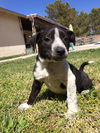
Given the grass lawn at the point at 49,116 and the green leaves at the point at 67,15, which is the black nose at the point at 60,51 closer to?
the grass lawn at the point at 49,116

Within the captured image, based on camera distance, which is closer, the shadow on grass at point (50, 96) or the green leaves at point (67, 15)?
the shadow on grass at point (50, 96)

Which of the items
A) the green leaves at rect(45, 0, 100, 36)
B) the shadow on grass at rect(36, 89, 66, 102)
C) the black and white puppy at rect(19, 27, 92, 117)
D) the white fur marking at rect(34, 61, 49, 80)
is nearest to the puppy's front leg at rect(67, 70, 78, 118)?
the black and white puppy at rect(19, 27, 92, 117)

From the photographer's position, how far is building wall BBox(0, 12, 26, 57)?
16875mm

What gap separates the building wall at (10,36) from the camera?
16.9 metres

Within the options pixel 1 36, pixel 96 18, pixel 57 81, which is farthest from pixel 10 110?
pixel 96 18

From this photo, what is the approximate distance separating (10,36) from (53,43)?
16608 millimetres

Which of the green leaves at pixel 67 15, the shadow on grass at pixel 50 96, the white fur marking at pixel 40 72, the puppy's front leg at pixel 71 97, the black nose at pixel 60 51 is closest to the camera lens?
the black nose at pixel 60 51

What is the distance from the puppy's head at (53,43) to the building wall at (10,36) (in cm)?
1481

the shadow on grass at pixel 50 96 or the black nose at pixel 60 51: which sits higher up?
the black nose at pixel 60 51

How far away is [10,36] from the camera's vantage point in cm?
1811

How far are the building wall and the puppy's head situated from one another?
48.6 ft

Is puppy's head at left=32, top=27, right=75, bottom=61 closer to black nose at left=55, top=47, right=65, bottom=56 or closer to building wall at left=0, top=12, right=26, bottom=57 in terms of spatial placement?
black nose at left=55, top=47, right=65, bottom=56

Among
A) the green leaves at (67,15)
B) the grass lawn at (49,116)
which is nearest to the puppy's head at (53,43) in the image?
the grass lawn at (49,116)

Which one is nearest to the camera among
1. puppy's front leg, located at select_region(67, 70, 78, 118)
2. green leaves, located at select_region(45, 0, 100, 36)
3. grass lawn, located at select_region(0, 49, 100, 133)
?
grass lawn, located at select_region(0, 49, 100, 133)
